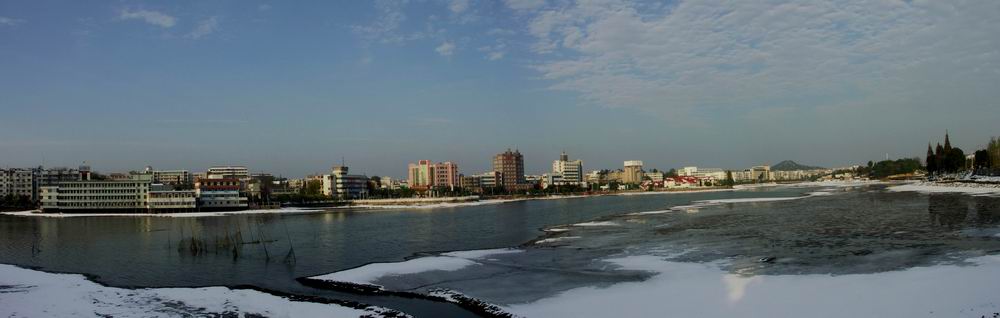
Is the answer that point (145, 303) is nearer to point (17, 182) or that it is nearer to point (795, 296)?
point (795, 296)

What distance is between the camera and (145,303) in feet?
53.7

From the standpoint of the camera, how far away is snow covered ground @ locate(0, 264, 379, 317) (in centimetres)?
1481

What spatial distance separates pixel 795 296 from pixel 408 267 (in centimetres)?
1260

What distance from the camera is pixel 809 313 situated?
11.9 metres

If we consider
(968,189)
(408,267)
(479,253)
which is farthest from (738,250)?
(968,189)

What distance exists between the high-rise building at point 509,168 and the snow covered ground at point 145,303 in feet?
535

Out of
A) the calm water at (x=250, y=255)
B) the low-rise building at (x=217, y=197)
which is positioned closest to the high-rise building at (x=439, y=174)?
the low-rise building at (x=217, y=197)

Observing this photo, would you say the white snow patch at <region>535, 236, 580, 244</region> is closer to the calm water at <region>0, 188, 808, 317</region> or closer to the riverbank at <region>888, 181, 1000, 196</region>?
the calm water at <region>0, 188, 808, 317</region>

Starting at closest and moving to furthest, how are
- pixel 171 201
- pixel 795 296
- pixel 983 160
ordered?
pixel 795 296 < pixel 171 201 < pixel 983 160

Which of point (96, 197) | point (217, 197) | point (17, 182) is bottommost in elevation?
point (217, 197)

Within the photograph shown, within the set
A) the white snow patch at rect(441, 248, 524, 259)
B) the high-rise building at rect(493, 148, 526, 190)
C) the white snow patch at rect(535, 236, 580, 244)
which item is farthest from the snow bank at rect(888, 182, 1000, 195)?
the high-rise building at rect(493, 148, 526, 190)

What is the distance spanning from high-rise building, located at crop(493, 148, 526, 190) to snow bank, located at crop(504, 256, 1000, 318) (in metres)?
165

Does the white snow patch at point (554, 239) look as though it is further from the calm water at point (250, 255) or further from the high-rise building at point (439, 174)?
the high-rise building at point (439, 174)

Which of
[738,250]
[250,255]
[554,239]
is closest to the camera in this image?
[738,250]
